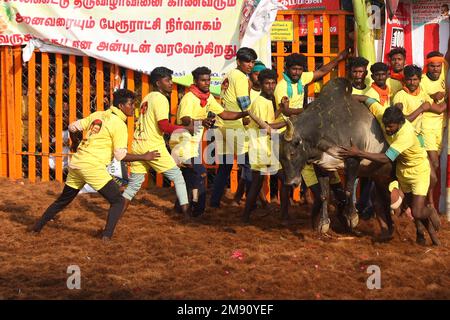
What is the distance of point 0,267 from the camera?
703 cm

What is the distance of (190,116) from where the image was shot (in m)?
9.09

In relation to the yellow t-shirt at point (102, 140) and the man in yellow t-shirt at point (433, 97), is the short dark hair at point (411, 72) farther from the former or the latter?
the yellow t-shirt at point (102, 140)

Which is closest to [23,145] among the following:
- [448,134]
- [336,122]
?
[336,122]

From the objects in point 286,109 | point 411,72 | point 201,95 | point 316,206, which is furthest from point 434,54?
point 201,95

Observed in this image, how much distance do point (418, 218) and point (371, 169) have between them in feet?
2.37

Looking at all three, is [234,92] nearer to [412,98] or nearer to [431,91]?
[412,98]

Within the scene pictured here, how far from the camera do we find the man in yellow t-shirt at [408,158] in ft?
25.0

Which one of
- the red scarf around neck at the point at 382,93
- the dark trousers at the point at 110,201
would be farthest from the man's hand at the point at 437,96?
the dark trousers at the point at 110,201

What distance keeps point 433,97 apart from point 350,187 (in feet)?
6.94

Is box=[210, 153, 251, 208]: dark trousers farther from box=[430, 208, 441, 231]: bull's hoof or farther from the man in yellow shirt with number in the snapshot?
box=[430, 208, 441, 231]: bull's hoof

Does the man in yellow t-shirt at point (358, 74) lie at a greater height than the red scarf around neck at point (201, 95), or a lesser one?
greater

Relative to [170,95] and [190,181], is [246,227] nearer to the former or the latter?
[190,181]

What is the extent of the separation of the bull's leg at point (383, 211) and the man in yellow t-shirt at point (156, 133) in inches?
90.6

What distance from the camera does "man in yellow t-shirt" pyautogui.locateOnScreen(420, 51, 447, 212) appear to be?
9383 mm
